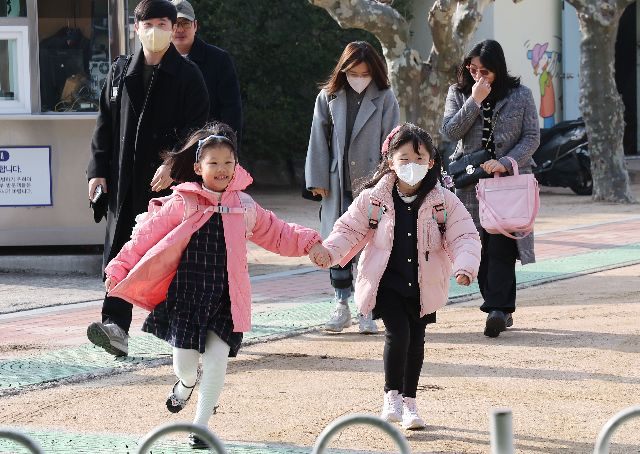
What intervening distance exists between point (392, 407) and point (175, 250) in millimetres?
1228

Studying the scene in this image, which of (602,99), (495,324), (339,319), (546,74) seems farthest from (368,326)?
(546,74)

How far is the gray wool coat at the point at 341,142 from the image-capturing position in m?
7.98

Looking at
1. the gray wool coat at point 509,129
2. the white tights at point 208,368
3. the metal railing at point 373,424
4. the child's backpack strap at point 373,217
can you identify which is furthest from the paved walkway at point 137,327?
the metal railing at point 373,424

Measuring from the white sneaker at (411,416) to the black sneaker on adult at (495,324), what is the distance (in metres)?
2.17

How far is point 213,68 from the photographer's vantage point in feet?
25.6

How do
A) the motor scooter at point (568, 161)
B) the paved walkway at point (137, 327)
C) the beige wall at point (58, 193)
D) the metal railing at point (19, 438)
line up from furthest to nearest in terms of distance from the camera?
the motor scooter at point (568, 161)
the beige wall at point (58, 193)
the paved walkway at point (137, 327)
the metal railing at point (19, 438)

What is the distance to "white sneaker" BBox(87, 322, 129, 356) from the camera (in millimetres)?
7109

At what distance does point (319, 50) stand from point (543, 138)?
385cm

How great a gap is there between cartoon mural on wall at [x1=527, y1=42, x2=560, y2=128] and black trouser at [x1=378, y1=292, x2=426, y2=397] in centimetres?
2056

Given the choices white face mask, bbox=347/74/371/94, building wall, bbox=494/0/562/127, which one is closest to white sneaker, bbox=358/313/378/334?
white face mask, bbox=347/74/371/94

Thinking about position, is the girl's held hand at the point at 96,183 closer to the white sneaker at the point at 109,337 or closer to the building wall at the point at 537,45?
the white sneaker at the point at 109,337

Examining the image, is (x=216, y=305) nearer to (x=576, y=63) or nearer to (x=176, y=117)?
(x=176, y=117)

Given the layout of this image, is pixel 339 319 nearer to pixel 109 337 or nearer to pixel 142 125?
pixel 109 337

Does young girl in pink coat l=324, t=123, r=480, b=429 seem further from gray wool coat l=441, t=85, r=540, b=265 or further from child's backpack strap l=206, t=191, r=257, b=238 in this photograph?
gray wool coat l=441, t=85, r=540, b=265
